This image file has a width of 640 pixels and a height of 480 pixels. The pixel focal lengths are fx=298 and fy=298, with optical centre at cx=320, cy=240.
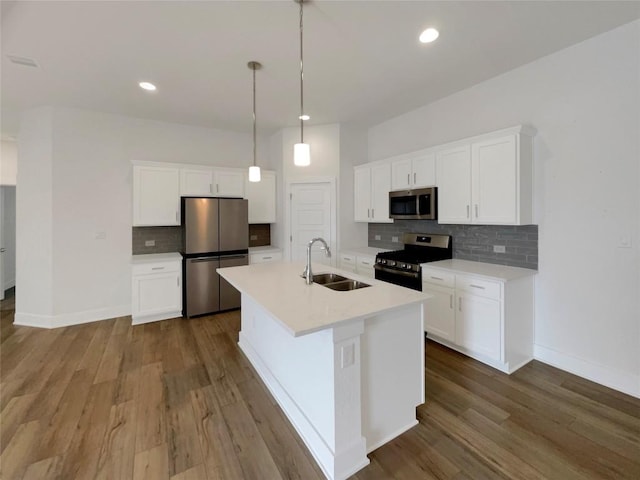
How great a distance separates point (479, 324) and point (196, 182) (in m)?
4.05

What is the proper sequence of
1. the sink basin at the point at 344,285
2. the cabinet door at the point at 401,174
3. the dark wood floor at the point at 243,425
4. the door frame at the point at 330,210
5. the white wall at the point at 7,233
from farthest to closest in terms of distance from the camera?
the white wall at the point at 7,233 → the door frame at the point at 330,210 → the cabinet door at the point at 401,174 → the sink basin at the point at 344,285 → the dark wood floor at the point at 243,425

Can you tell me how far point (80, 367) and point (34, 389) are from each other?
0.39 meters

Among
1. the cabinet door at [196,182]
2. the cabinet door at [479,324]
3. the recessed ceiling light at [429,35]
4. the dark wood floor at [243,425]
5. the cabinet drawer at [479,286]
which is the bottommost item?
the dark wood floor at [243,425]

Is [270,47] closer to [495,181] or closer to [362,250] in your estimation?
[495,181]

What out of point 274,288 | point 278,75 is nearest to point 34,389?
point 274,288

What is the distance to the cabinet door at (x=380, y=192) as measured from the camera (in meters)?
4.23

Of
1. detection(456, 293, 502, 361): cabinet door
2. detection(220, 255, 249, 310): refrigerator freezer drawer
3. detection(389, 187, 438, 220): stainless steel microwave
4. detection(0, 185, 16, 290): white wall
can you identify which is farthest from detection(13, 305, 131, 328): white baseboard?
detection(456, 293, 502, 361): cabinet door

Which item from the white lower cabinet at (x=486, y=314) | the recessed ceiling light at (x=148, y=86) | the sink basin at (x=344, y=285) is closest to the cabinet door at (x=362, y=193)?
the white lower cabinet at (x=486, y=314)

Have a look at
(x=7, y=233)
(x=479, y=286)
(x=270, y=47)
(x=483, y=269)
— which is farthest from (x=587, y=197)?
(x=7, y=233)

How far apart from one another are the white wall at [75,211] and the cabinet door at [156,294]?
65 centimetres

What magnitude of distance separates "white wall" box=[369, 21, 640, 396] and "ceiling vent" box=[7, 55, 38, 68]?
4664 mm

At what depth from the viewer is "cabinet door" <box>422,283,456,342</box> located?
3049mm

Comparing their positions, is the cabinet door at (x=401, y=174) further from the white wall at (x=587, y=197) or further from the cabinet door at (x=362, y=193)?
the white wall at (x=587, y=197)

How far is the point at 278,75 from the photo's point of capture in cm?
309
